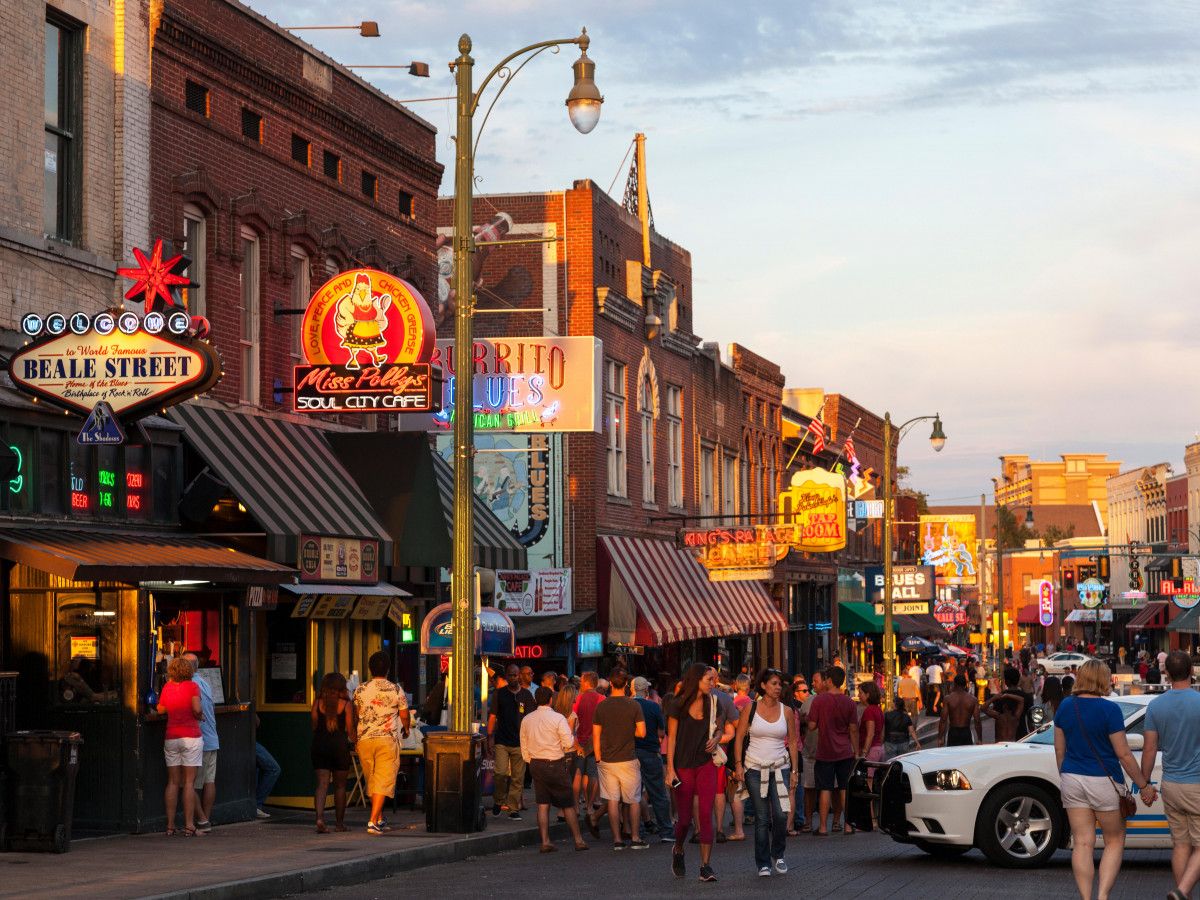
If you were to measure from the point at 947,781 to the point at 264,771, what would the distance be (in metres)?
8.18

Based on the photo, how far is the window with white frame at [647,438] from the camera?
136ft

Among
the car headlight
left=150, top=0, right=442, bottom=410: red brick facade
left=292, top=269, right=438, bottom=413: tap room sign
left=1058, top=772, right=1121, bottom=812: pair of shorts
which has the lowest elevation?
the car headlight

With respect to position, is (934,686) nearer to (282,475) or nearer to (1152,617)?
(282,475)

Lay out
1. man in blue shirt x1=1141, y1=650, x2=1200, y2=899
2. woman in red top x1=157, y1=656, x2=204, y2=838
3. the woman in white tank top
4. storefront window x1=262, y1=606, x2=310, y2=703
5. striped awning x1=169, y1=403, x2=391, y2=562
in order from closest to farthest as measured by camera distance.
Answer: man in blue shirt x1=1141, y1=650, x2=1200, y2=899 → the woman in white tank top → woman in red top x1=157, y1=656, x2=204, y2=838 → striped awning x1=169, y1=403, x2=391, y2=562 → storefront window x1=262, y1=606, x2=310, y2=703

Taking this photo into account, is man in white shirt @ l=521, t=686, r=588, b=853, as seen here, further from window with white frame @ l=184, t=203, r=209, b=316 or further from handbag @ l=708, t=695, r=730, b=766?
window with white frame @ l=184, t=203, r=209, b=316

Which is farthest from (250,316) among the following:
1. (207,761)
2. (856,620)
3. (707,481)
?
(856,620)

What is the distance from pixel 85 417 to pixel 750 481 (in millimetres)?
34998

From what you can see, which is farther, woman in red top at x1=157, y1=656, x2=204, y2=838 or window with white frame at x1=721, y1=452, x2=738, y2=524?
window with white frame at x1=721, y1=452, x2=738, y2=524

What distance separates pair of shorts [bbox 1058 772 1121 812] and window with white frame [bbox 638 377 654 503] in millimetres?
28462

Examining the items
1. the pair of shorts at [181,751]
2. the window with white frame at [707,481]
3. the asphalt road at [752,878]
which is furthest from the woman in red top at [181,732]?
the window with white frame at [707,481]

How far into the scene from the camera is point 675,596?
4034 centimetres

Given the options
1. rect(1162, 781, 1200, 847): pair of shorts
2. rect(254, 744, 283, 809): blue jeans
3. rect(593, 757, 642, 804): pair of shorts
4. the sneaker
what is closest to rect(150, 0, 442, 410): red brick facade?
rect(254, 744, 283, 809): blue jeans

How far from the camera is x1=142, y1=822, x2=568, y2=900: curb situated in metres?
13.9

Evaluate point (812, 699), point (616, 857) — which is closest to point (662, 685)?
→ point (812, 699)
